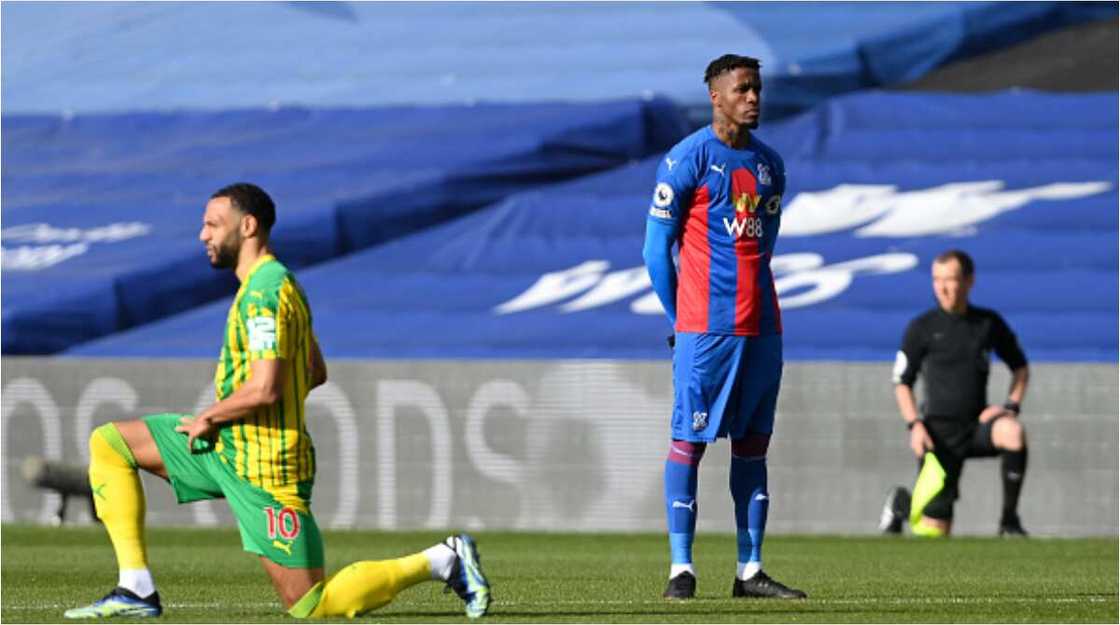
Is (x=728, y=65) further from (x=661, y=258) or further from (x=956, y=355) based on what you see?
(x=956, y=355)

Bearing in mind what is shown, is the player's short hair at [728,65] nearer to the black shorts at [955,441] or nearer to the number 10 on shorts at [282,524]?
the number 10 on shorts at [282,524]

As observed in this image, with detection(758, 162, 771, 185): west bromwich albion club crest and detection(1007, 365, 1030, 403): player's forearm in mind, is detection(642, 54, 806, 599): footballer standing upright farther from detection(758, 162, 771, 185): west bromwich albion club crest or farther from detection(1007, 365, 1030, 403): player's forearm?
detection(1007, 365, 1030, 403): player's forearm

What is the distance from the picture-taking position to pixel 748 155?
8.55 m

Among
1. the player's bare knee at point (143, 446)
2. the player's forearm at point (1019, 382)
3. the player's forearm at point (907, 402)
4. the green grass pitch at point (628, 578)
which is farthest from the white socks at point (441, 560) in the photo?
the player's forearm at point (1019, 382)

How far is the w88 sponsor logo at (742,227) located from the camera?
851cm

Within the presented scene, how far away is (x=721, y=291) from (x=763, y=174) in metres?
0.43

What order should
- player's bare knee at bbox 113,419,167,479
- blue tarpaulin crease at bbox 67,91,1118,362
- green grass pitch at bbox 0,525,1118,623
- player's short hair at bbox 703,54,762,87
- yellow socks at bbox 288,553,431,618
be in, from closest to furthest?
yellow socks at bbox 288,553,431,618, player's bare knee at bbox 113,419,167,479, green grass pitch at bbox 0,525,1118,623, player's short hair at bbox 703,54,762,87, blue tarpaulin crease at bbox 67,91,1118,362

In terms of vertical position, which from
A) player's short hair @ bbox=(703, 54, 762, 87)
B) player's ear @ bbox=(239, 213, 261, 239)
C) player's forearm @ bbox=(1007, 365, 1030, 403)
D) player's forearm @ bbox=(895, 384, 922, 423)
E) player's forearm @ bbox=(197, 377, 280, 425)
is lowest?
player's forearm @ bbox=(895, 384, 922, 423)

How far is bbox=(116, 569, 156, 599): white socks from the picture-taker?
291 inches

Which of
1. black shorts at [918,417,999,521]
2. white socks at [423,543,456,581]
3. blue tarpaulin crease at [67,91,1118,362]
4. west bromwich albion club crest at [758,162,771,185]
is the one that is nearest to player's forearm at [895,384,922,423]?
black shorts at [918,417,999,521]

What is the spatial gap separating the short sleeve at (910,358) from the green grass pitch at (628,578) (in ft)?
3.02

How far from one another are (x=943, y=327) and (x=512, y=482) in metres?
3.73

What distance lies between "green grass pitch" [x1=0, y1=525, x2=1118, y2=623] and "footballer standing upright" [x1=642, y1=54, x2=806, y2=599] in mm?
294

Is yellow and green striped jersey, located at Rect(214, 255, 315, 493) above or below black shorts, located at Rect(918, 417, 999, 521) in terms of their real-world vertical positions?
above
